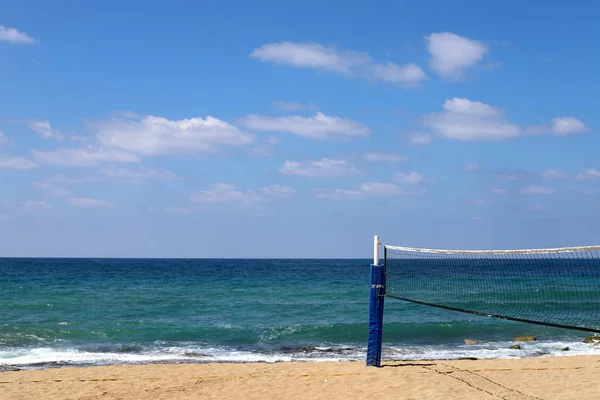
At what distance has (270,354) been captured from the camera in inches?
621

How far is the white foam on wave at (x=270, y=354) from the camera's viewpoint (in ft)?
48.0

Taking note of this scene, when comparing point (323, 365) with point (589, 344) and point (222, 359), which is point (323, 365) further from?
point (589, 344)

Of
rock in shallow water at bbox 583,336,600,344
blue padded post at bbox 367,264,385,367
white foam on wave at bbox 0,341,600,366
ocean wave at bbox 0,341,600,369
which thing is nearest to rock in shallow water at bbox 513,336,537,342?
ocean wave at bbox 0,341,600,369

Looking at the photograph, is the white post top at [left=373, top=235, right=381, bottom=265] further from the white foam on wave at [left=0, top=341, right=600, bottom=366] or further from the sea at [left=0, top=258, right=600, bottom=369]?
the sea at [left=0, top=258, right=600, bottom=369]

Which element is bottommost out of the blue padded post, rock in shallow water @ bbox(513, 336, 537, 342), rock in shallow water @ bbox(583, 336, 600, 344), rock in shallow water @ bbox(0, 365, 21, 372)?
rock in shallow water @ bbox(0, 365, 21, 372)

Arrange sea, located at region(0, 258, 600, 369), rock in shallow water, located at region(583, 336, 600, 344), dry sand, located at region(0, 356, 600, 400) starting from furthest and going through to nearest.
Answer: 1. rock in shallow water, located at region(583, 336, 600, 344)
2. sea, located at region(0, 258, 600, 369)
3. dry sand, located at region(0, 356, 600, 400)

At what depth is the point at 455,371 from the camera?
11.5 m

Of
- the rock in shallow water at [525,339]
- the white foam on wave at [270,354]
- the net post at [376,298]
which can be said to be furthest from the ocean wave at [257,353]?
the net post at [376,298]

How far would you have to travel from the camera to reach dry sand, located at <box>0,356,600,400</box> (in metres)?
9.90

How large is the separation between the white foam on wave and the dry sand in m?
1.91

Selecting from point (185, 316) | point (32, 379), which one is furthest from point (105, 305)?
point (32, 379)

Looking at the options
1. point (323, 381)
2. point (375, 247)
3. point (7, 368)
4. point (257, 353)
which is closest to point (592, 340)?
point (375, 247)

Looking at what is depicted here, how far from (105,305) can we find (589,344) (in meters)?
20.5

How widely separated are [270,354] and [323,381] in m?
5.14
